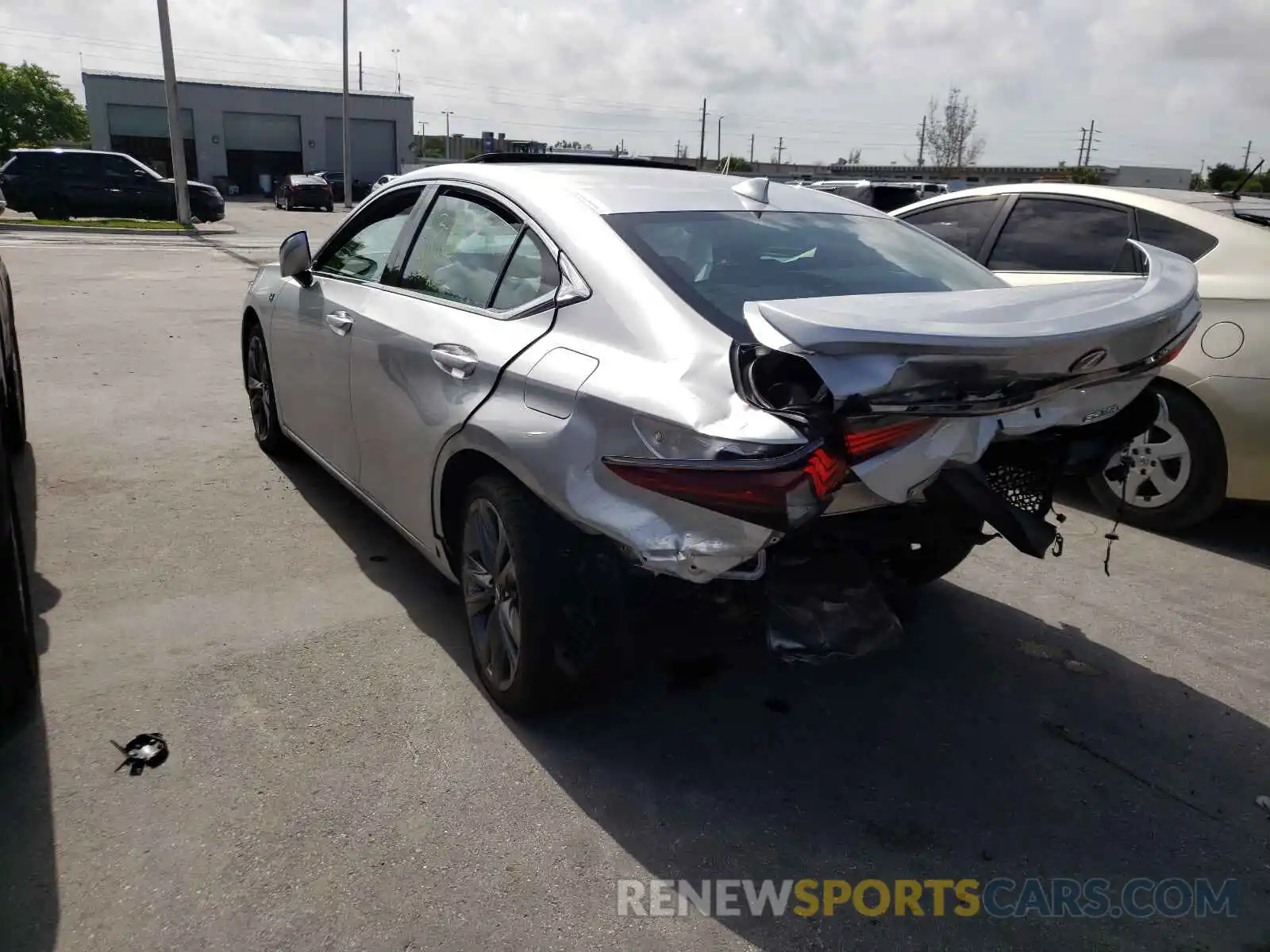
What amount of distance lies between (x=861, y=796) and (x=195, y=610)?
101 inches

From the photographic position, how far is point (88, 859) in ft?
7.71

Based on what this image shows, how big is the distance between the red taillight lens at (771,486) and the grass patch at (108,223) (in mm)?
23228

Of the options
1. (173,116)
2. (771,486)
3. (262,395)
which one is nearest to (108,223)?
(173,116)

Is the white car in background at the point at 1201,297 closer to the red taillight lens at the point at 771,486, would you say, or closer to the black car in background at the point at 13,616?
the red taillight lens at the point at 771,486

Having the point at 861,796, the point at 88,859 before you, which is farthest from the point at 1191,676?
the point at 88,859

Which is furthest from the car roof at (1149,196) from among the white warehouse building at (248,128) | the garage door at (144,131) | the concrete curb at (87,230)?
the garage door at (144,131)

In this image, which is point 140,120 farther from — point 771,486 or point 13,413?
point 771,486

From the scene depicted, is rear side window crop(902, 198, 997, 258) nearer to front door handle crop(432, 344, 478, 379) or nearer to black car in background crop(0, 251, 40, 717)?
front door handle crop(432, 344, 478, 379)

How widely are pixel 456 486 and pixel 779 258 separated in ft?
4.24

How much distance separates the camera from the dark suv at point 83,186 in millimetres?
23328

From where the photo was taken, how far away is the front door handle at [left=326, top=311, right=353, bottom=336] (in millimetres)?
3850

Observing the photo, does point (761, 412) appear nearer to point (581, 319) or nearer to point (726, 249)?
point (581, 319)

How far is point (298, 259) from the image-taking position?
4.33 m

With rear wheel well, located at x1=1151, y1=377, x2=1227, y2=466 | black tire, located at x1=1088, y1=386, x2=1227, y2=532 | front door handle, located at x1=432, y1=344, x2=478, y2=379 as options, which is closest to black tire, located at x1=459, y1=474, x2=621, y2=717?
front door handle, located at x1=432, y1=344, x2=478, y2=379
